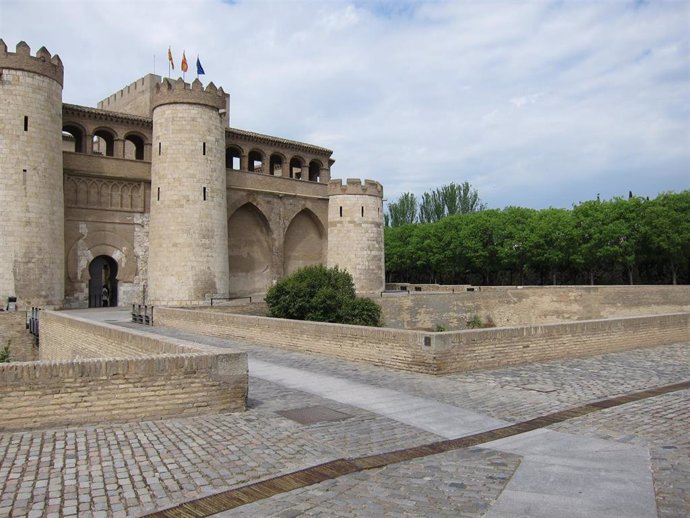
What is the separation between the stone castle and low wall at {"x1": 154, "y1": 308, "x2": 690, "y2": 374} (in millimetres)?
11194

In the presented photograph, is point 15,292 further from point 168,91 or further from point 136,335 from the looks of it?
point 136,335

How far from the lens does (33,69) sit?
77.8ft

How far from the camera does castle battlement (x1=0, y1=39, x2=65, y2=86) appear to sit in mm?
23141

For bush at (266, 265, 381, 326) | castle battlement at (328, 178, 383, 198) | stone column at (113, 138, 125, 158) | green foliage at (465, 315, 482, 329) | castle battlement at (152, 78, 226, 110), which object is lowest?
green foliage at (465, 315, 482, 329)

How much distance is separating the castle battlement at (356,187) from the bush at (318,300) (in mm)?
13499

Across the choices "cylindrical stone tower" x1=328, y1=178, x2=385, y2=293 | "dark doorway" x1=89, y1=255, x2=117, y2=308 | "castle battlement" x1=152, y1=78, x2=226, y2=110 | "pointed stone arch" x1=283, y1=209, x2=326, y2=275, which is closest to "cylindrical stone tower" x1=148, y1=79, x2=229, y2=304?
"castle battlement" x1=152, y1=78, x2=226, y2=110

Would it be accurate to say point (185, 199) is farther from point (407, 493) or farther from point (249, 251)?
point (407, 493)

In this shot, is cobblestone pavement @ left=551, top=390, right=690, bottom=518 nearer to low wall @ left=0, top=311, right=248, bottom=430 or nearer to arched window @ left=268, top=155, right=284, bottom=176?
low wall @ left=0, top=311, right=248, bottom=430

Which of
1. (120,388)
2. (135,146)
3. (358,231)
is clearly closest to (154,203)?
(135,146)

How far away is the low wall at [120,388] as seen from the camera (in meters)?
6.22

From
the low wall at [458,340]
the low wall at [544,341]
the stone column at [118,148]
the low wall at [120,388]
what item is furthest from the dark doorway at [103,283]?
the low wall at [120,388]

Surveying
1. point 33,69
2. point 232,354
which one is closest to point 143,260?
point 33,69

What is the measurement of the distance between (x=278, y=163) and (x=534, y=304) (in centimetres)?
1761

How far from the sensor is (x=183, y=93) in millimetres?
27188
